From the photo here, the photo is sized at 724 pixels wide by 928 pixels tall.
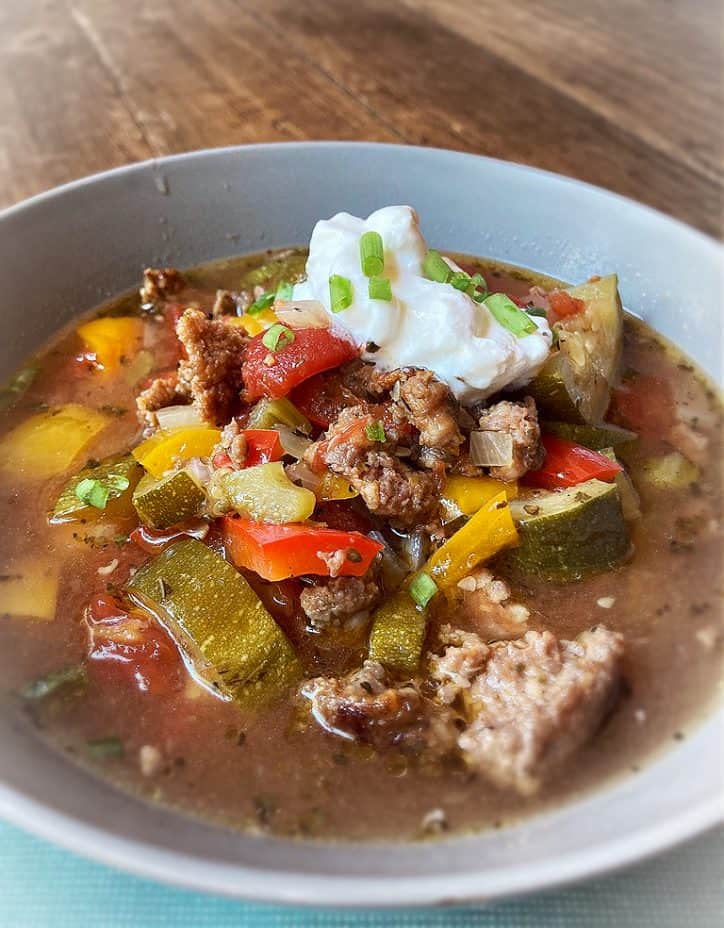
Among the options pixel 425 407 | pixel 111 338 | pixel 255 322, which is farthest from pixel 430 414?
pixel 111 338

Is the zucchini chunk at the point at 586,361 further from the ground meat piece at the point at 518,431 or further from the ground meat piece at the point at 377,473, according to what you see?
the ground meat piece at the point at 377,473

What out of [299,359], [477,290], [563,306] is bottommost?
[299,359]

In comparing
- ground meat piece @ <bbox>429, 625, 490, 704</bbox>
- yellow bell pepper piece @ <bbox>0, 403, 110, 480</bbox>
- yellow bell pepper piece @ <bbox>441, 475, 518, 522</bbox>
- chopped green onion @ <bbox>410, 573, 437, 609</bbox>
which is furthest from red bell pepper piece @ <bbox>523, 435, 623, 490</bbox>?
yellow bell pepper piece @ <bbox>0, 403, 110, 480</bbox>

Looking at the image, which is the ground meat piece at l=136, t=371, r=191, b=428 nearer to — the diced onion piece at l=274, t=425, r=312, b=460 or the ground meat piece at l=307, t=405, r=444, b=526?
the diced onion piece at l=274, t=425, r=312, b=460

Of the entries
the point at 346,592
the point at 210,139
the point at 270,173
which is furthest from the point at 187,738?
the point at 210,139

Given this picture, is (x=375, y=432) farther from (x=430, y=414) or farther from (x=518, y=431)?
(x=518, y=431)

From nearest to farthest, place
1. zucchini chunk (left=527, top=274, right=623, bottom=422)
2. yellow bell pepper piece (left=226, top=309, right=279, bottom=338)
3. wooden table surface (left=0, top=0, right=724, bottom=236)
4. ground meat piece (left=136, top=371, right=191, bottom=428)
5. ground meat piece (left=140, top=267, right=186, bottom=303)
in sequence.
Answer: zucchini chunk (left=527, top=274, right=623, bottom=422) → ground meat piece (left=136, top=371, right=191, bottom=428) → yellow bell pepper piece (left=226, top=309, right=279, bottom=338) → ground meat piece (left=140, top=267, right=186, bottom=303) → wooden table surface (left=0, top=0, right=724, bottom=236)
